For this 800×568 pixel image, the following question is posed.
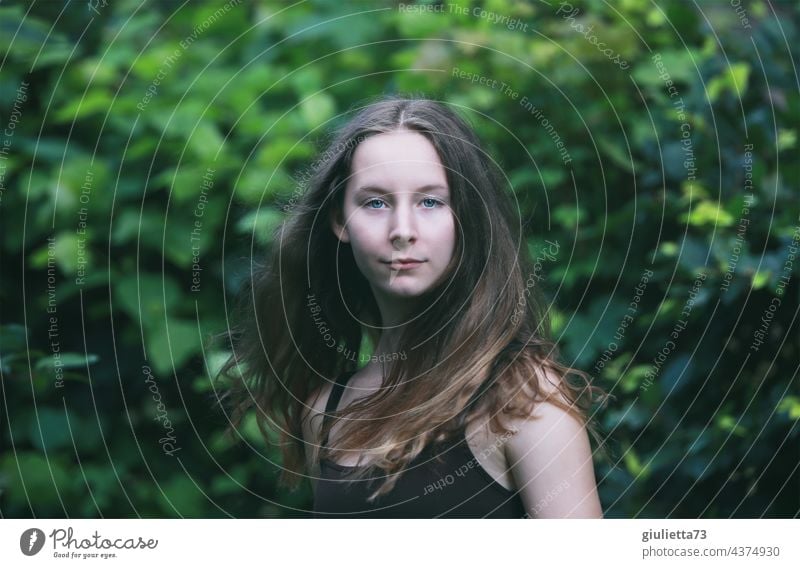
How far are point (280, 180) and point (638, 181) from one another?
668 mm

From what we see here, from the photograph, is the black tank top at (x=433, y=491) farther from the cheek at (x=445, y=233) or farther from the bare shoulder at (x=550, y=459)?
the cheek at (x=445, y=233)

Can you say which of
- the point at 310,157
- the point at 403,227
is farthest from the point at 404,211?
the point at 310,157

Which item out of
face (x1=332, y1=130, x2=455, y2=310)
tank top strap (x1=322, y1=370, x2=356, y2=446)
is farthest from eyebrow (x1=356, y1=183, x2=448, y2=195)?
tank top strap (x1=322, y1=370, x2=356, y2=446)

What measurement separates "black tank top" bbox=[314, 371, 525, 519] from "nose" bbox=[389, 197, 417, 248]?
244 millimetres

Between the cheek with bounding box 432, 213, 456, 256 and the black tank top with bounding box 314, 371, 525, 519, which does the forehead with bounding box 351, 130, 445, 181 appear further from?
the black tank top with bounding box 314, 371, 525, 519

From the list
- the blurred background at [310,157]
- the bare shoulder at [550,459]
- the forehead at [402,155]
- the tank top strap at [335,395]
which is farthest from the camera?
the blurred background at [310,157]

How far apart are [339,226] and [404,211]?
0.11m

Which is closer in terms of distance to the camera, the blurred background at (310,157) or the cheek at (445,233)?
the cheek at (445,233)

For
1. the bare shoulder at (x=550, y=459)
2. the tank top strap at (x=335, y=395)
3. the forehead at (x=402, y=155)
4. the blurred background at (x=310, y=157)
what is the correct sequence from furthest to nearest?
the blurred background at (x=310, y=157)
the tank top strap at (x=335, y=395)
the forehead at (x=402, y=155)
the bare shoulder at (x=550, y=459)

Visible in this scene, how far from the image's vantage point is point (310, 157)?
5.95 ft

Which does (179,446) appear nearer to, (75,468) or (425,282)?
(75,468)

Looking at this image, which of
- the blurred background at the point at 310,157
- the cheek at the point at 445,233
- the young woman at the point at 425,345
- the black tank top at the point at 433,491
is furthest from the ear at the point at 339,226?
the blurred background at the point at 310,157

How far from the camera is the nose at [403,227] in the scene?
133 cm

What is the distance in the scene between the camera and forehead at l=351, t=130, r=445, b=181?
133cm
